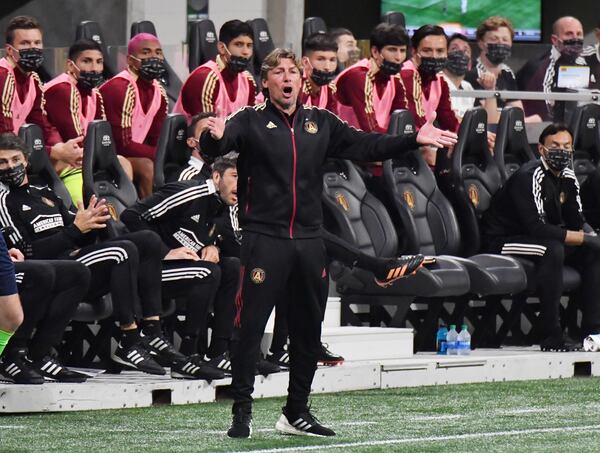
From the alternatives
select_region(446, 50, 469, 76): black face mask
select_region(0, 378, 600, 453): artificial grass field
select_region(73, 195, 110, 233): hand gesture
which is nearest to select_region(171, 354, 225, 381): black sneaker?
select_region(0, 378, 600, 453): artificial grass field

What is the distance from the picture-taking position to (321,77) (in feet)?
40.1

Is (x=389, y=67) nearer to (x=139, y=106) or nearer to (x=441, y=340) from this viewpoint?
(x=139, y=106)

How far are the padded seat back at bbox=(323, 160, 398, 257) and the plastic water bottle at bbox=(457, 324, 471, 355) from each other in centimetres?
73

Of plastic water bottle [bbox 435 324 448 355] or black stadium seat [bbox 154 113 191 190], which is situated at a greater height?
black stadium seat [bbox 154 113 191 190]

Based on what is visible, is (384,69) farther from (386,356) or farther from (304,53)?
(386,356)

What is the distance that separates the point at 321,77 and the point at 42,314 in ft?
12.8

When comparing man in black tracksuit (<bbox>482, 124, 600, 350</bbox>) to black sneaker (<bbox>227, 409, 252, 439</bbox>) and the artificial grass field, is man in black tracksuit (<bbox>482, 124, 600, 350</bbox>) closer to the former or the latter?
the artificial grass field

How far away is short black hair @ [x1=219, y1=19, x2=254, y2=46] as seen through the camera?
1203 cm

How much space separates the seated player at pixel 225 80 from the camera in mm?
12031

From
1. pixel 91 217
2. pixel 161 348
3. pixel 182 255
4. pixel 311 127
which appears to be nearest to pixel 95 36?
pixel 182 255

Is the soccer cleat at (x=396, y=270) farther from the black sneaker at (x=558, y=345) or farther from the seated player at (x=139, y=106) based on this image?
the seated player at (x=139, y=106)

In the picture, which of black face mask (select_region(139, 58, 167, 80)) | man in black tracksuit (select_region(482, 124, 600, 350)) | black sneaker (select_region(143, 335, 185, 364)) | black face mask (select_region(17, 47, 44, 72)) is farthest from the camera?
black face mask (select_region(139, 58, 167, 80))

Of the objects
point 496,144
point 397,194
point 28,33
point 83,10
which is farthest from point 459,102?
point 83,10

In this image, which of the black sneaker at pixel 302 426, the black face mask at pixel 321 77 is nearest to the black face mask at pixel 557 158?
the black face mask at pixel 321 77
